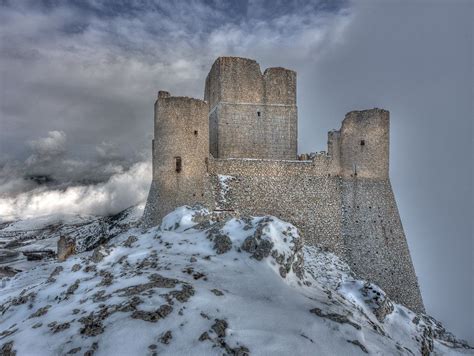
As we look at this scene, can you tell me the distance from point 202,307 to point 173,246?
370 cm

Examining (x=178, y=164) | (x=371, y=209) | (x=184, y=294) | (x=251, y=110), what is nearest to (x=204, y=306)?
(x=184, y=294)

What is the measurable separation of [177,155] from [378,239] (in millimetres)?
12347

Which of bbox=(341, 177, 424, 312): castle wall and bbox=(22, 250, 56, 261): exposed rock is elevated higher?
bbox=(341, 177, 424, 312): castle wall

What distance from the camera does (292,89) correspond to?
26859mm

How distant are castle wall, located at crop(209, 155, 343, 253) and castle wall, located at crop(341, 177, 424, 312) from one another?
0.65m

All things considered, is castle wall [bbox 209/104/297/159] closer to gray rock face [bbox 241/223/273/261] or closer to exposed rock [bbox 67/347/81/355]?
gray rock face [bbox 241/223/273/261]

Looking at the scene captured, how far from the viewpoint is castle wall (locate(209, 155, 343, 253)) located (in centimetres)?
2148

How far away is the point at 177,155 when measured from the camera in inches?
795

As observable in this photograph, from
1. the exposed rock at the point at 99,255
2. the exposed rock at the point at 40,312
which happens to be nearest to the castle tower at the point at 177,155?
the exposed rock at the point at 99,255

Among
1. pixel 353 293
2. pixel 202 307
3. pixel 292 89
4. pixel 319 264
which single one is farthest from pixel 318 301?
pixel 292 89

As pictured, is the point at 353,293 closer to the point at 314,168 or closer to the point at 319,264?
the point at 319,264

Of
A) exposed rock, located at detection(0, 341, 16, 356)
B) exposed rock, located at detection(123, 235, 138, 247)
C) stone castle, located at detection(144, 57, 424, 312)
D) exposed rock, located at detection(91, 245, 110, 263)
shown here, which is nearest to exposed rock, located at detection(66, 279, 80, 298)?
exposed rock, located at detection(91, 245, 110, 263)

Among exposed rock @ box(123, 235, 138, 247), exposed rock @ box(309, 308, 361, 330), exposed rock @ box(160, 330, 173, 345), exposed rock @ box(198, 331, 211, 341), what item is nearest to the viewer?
exposed rock @ box(160, 330, 173, 345)

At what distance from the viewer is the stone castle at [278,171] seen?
66.7 ft
